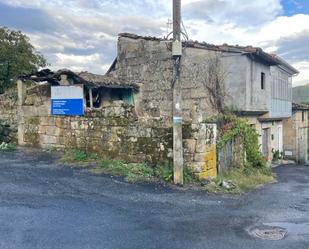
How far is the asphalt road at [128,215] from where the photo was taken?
4.76 metres

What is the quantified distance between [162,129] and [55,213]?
164 inches

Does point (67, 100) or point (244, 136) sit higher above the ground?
point (67, 100)

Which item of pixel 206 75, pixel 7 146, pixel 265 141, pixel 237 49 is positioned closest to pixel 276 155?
pixel 265 141

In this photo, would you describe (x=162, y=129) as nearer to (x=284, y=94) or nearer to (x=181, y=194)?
(x=181, y=194)

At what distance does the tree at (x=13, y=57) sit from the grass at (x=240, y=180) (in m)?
16.3

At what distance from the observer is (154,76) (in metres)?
18.1

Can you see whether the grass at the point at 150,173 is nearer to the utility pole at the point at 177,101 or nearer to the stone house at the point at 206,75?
the utility pole at the point at 177,101

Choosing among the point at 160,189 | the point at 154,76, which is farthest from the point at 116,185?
the point at 154,76

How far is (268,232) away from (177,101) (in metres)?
4.11

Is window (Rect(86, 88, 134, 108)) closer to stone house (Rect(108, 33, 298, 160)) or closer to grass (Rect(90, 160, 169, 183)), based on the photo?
stone house (Rect(108, 33, 298, 160))

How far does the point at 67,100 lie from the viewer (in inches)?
483

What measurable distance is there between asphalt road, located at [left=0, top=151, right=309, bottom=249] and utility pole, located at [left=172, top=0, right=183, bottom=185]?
708 millimetres

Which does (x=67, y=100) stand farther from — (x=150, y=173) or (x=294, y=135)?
(x=294, y=135)

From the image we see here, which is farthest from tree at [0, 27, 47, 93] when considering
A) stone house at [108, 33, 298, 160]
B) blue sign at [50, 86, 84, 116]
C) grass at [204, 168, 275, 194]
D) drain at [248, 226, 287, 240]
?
drain at [248, 226, 287, 240]
